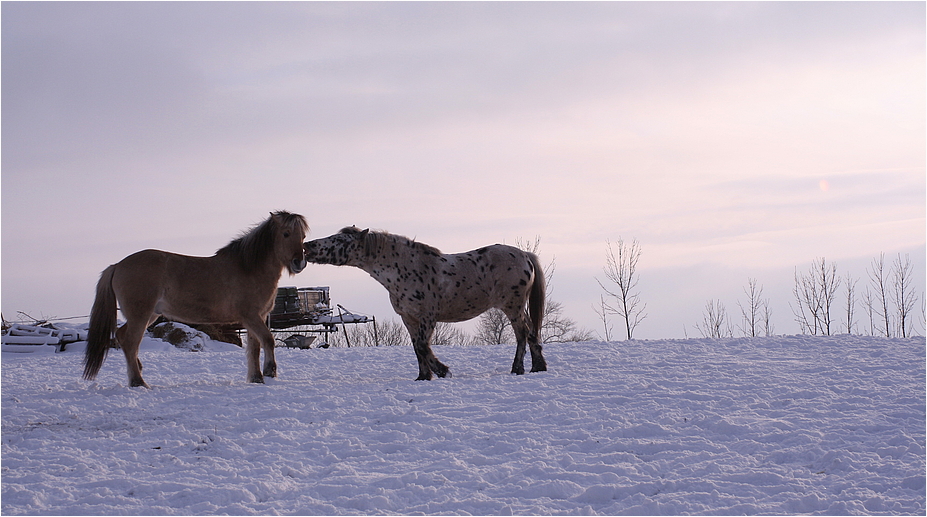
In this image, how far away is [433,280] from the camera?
9.22 meters

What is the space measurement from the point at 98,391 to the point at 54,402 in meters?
0.58

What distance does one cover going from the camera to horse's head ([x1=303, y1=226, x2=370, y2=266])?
9102 mm

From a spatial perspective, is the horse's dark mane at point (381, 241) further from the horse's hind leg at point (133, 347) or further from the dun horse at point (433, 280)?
the horse's hind leg at point (133, 347)

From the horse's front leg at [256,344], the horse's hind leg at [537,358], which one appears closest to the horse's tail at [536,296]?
the horse's hind leg at [537,358]

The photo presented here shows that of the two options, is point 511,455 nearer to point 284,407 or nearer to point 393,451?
point 393,451

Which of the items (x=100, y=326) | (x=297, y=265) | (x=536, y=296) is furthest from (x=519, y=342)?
(x=100, y=326)

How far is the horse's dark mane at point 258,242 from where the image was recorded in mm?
8594

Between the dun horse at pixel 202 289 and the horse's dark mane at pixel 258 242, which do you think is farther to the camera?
the horse's dark mane at pixel 258 242

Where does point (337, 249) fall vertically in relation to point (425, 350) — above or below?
above

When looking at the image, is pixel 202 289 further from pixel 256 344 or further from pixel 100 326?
pixel 100 326

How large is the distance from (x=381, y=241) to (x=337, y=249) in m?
0.59

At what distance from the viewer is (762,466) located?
509cm

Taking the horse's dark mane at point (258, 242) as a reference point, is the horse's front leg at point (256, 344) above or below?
below

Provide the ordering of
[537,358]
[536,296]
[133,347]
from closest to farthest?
[133,347], [537,358], [536,296]
